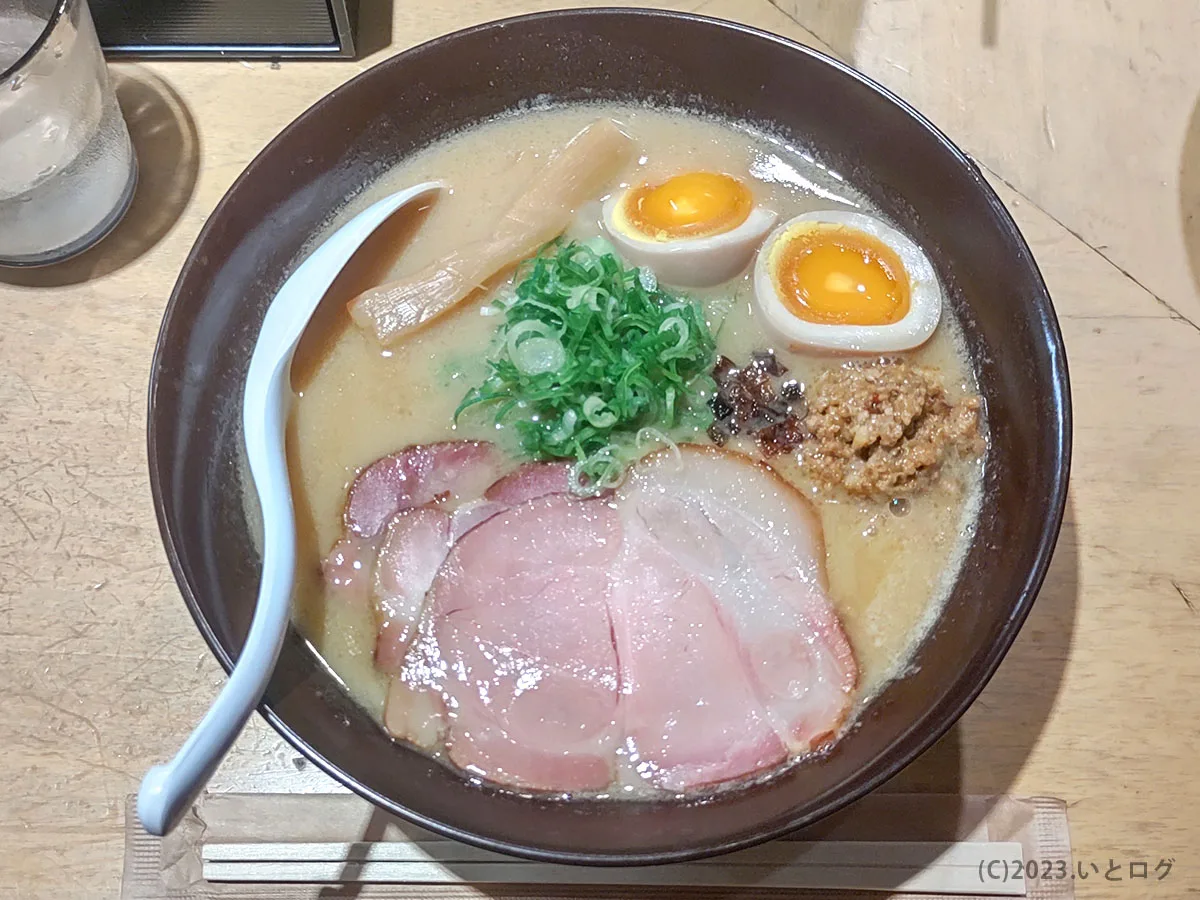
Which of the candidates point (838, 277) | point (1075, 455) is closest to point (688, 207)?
point (838, 277)

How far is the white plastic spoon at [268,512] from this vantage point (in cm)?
89

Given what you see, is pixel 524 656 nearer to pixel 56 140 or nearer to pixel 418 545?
pixel 418 545

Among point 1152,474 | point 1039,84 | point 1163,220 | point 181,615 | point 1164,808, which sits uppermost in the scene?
point 1039,84

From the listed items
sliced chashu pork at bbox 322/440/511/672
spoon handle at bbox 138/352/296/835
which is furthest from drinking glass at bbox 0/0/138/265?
sliced chashu pork at bbox 322/440/511/672

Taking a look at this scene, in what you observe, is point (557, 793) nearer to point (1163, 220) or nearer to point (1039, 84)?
point (1163, 220)

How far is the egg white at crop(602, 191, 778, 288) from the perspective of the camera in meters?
1.35

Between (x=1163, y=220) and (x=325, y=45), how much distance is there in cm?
149

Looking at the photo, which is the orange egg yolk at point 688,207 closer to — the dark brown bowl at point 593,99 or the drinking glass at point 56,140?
the dark brown bowl at point 593,99

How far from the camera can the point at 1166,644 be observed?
1.26 meters

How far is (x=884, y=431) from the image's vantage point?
123 centimetres

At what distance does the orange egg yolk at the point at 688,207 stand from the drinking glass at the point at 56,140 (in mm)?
834

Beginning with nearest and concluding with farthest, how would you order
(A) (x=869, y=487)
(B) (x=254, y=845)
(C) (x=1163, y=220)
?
(B) (x=254, y=845)
(A) (x=869, y=487)
(C) (x=1163, y=220)

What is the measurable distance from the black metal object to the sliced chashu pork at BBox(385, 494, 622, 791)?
95cm

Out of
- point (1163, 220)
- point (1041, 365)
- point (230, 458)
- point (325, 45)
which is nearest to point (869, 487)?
point (1041, 365)
